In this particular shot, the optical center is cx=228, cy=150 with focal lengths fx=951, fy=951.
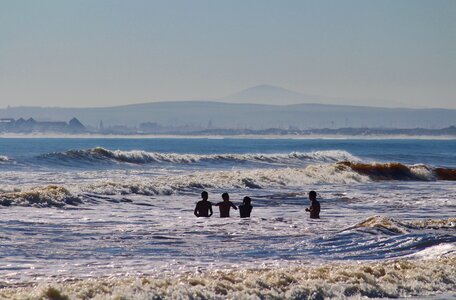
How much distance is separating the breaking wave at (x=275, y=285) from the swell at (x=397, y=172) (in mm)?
38581

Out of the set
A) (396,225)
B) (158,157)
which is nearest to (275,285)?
(396,225)

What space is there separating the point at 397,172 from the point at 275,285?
4387 centimetres

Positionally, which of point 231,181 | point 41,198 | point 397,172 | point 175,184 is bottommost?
point 397,172

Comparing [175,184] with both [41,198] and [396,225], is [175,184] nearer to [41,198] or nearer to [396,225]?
[41,198]

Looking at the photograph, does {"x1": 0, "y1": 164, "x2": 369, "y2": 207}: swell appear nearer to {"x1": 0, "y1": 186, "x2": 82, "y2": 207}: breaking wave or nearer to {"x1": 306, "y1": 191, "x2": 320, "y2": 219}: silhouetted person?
{"x1": 0, "y1": 186, "x2": 82, "y2": 207}: breaking wave

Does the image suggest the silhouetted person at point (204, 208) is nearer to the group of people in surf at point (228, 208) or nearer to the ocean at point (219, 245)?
the group of people in surf at point (228, 208)

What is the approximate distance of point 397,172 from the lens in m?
55.8

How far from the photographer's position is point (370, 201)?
3344 cm

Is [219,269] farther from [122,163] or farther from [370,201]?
[122,163]

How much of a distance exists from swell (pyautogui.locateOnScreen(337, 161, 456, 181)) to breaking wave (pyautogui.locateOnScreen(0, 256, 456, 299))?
3858 cm

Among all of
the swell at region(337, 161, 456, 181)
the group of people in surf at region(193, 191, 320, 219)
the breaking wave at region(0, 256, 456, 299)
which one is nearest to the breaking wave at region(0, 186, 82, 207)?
the group of people in surf at region(193, 191, 320, 219)

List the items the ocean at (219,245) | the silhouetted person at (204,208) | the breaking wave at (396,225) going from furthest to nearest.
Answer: the silhouetted person at (204,208), the breaking wave at (396,225), the ocean at (219,245)

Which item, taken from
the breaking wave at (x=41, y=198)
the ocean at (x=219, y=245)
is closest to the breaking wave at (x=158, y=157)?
the ocean at (x=219, y=245)

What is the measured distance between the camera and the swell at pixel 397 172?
53875 millimetres
